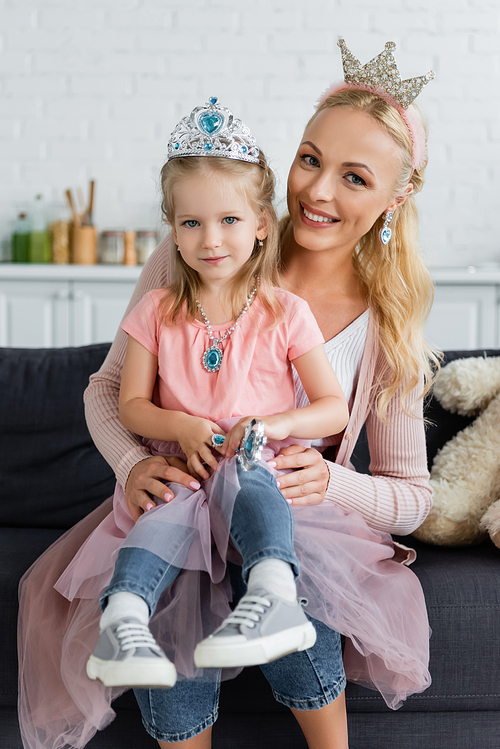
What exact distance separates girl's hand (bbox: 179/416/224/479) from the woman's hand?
2 cm

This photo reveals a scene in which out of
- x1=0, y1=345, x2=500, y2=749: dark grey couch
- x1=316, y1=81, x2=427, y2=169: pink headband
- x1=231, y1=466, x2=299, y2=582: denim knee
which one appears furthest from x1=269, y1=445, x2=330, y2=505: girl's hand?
x1=316, y1=81, x2=427, y2=169: pink headband

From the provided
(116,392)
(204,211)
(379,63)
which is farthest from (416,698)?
(379,63)

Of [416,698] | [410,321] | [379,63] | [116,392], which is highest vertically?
[379,63]

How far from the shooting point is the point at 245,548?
1.01 m

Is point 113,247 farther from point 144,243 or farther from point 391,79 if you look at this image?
point 391,79

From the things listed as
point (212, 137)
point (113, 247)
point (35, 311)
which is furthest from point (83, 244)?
point (212, 137)

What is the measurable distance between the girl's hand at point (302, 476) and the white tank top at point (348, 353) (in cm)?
16

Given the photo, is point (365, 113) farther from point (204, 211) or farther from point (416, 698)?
point (416, 698)

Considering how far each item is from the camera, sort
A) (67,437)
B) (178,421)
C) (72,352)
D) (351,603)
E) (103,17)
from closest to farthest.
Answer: (351,603) < (178,421) < (67,437) < (72,352) < (103,17)

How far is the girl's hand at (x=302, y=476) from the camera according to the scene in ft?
4.00

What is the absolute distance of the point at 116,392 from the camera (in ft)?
4.89

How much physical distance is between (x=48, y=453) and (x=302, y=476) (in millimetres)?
830

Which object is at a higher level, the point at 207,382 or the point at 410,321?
the point at 410,321

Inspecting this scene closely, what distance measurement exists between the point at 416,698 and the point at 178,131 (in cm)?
117
